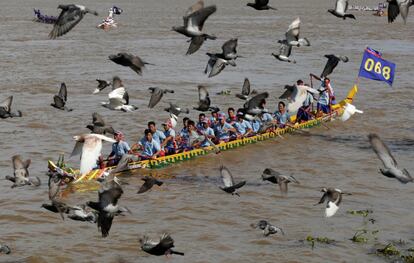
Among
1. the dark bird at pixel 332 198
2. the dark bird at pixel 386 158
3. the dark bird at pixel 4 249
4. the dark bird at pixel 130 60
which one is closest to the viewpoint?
the dark bird at pixel 386 158

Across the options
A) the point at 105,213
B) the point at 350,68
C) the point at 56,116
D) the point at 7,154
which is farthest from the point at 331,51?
the point at 105,213

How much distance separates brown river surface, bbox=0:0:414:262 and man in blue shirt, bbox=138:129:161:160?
22.1 inches

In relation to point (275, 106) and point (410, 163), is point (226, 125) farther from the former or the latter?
point (275, 106)

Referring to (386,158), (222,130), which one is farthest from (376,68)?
(386,158)

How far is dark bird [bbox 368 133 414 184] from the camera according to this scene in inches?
471

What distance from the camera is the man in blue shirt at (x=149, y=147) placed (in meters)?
22.4

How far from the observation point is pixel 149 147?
73.8ft

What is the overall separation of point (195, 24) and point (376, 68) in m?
17.3


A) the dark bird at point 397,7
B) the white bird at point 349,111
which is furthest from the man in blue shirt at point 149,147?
the dark bird at point 397,7

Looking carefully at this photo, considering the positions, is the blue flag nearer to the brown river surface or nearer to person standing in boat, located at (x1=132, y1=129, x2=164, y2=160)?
the brown river surface

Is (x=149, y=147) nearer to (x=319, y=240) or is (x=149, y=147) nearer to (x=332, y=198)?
(x=319, y=240)

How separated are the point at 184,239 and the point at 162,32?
53421mm

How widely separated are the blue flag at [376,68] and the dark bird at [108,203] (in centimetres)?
1866

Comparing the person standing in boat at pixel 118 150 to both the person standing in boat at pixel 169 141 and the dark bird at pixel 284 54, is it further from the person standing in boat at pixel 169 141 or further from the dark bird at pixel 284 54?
the dark bird at pixel 284 54
